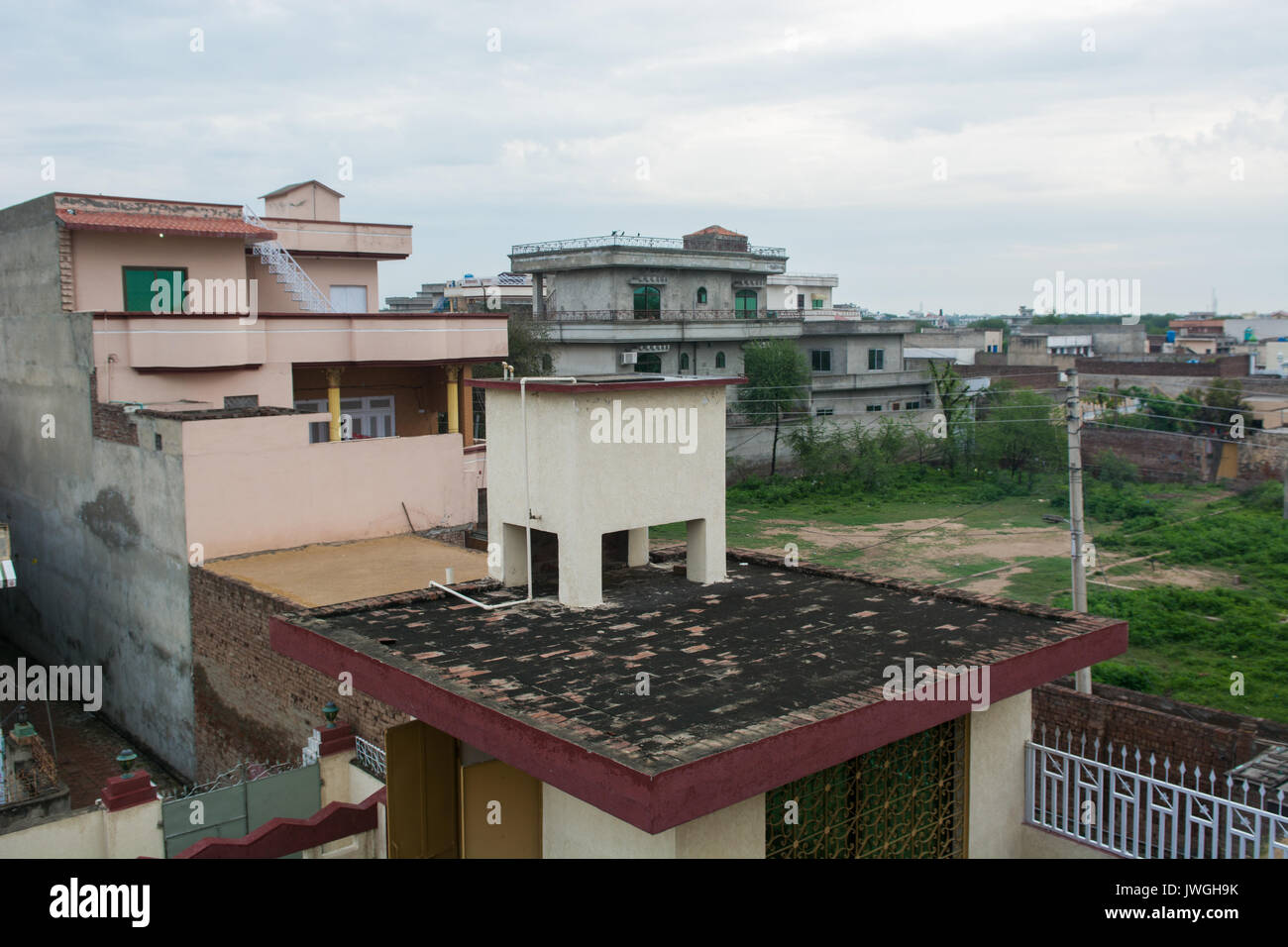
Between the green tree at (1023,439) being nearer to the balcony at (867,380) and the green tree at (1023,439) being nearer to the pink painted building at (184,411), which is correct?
the balcony at (867,380)

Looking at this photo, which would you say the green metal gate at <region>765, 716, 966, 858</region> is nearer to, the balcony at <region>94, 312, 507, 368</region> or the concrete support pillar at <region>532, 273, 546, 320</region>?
the balcony at <region>94, 312, 507, 368</region>

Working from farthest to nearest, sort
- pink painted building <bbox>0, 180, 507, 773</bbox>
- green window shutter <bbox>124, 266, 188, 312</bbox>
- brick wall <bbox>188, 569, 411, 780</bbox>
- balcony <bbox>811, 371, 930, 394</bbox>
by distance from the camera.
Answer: balcony <bbox>811, 371, 930, 394</bbox>
green window shutter <bbox>124, 266, 188, 312</bbox>
pink painted building <bbox>0, 180, 507, 773</bbox>
brick wall <bbox>188, 569, 411, 780</bbox>

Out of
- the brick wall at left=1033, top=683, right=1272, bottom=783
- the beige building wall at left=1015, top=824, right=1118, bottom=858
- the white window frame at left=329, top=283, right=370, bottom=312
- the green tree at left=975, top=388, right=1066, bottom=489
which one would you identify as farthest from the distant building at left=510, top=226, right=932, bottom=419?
the beige building wall at left=1015, top=824, right=1118, bottom=858

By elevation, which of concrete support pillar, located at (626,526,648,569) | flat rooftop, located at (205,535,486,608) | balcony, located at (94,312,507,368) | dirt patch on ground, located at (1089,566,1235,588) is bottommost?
dirt patch on ground, located at (1089,566,1235,588)

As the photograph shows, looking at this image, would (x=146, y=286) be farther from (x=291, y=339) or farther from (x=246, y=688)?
(x=246, y=688)

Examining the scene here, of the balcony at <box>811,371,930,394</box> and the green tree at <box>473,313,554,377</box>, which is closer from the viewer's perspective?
the green tree at <box>473,313,554,377</box>

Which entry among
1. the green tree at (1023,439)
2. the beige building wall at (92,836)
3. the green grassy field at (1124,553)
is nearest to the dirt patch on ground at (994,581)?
the green grassy field at (1124,553)

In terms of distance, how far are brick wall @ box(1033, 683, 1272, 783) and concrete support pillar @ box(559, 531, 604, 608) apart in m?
7.45

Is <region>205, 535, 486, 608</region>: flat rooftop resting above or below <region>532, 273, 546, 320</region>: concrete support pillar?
below

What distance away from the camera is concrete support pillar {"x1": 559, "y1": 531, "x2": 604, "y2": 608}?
11.5 metres

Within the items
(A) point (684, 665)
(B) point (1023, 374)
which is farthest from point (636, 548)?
(B) point (1023, 374)

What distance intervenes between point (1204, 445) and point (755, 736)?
44.4m

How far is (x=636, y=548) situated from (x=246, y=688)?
659 centimetres

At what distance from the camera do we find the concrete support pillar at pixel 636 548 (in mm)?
13625
